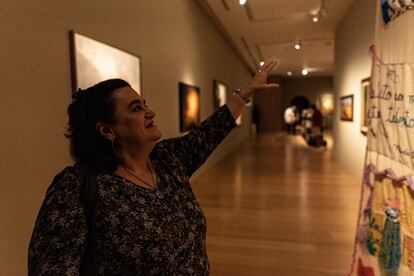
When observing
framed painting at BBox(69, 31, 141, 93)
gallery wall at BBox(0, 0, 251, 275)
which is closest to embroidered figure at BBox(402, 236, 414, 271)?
gallery wall at BBox(0, 0, 251, 275)

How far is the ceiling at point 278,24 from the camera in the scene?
263 inches

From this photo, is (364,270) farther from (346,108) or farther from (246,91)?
(346,108)

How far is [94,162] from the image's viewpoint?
1.15 m

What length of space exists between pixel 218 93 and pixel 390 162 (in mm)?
6592

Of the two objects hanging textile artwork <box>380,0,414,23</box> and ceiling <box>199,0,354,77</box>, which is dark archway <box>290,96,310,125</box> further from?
hanging textile artwork <box>380,0,414,23</box>

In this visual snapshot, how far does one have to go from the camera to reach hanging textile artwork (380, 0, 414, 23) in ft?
6.10

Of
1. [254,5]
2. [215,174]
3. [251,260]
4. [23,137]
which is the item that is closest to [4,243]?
[23,137]

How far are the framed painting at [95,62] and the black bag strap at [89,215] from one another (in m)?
1.72

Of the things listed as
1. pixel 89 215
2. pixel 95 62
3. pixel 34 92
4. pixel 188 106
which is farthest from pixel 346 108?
pixel 89 215

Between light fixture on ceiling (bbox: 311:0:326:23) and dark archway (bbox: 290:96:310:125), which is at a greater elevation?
light fixture on ceiling (bbox: 311:0:326:23)

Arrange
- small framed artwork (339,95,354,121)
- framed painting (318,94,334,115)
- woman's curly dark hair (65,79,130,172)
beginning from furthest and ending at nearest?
framed painting (318,94,334,115) → small framed artwork (339,95,354,121) → woman's curly dark hair (65,79,130,172)

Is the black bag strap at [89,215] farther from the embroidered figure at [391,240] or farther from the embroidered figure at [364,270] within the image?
the embroidered figure at [364,270]

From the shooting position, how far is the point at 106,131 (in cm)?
121

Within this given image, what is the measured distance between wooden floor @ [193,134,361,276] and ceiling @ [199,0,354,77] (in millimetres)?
3657
